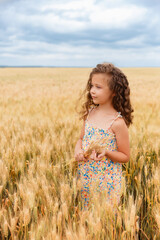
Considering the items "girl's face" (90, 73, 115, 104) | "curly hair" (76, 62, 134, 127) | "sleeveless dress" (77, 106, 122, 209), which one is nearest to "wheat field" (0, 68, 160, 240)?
"sleeveless dress" (77, 106, 122, 209)

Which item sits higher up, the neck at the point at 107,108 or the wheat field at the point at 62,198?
the neck at the point at 107,108

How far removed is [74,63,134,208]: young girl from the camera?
1624 mm

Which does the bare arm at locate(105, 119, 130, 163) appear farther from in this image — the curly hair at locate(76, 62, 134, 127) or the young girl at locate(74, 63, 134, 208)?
the curly hair at locate(76, 62, 134, 127)

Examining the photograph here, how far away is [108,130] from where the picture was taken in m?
1.65

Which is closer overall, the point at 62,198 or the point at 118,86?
the point at 62,198

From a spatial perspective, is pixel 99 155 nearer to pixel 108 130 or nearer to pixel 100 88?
pixel 108 130

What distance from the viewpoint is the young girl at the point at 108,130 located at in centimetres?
162

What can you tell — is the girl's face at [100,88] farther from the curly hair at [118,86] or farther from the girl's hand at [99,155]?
the girl's hand at [99,155]

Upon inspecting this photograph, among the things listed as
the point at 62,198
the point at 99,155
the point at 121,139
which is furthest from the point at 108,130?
the point at 62,198

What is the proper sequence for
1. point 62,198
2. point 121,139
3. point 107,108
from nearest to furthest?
point 62,198 → point 121,139 → point 107,108

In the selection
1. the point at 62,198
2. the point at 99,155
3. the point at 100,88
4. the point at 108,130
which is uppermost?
the point at 100,88

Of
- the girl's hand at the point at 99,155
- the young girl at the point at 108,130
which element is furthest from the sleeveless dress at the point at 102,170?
the girl's hand at the point at 99,155

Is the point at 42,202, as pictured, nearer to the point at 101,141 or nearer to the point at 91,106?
the point at 101,141

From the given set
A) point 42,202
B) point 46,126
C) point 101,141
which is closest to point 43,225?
point 42,202
